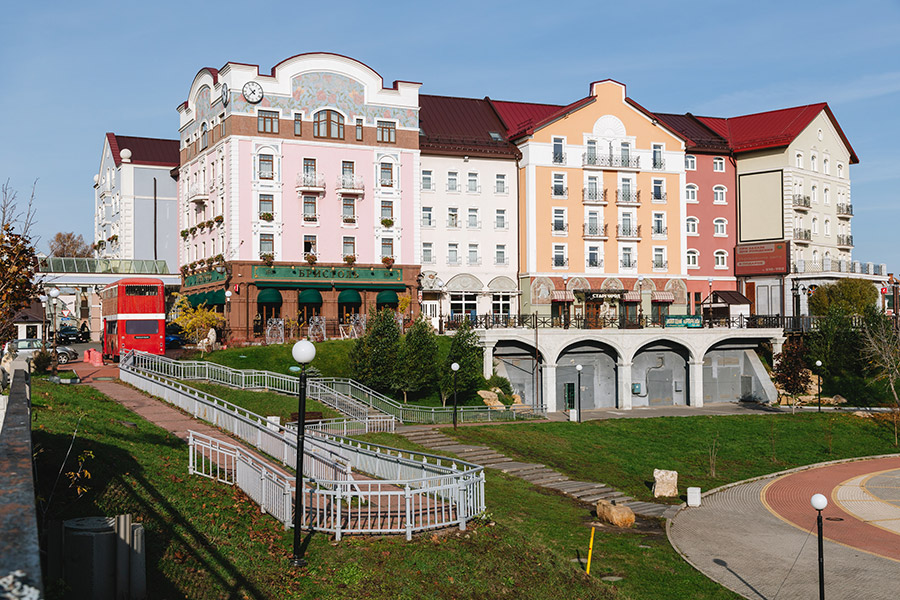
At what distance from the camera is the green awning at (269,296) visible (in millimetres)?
51656

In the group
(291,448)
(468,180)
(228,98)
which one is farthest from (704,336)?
(291,448)

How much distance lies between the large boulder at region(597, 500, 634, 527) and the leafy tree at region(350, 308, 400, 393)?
18.5m

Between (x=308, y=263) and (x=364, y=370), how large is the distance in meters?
14.3

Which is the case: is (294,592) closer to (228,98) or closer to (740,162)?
(228,98)

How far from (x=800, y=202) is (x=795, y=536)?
4766 centimetres

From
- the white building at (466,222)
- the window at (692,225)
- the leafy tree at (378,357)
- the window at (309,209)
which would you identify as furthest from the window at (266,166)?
the window at (692,225)

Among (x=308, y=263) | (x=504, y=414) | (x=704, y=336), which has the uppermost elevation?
(x=308, y=263)

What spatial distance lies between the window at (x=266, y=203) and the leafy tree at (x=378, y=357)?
14.9 m

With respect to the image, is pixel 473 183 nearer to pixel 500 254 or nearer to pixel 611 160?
pixel 500 254

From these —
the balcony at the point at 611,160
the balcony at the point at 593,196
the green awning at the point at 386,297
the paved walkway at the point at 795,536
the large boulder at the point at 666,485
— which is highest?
the balcony at the point at 611,160

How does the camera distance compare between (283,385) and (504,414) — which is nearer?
(283,385)

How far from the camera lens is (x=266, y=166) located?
5297 cm

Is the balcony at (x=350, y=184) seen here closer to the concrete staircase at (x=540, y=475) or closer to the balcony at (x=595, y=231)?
the balcony at (x=595, y=231)

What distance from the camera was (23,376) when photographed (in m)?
16.7
